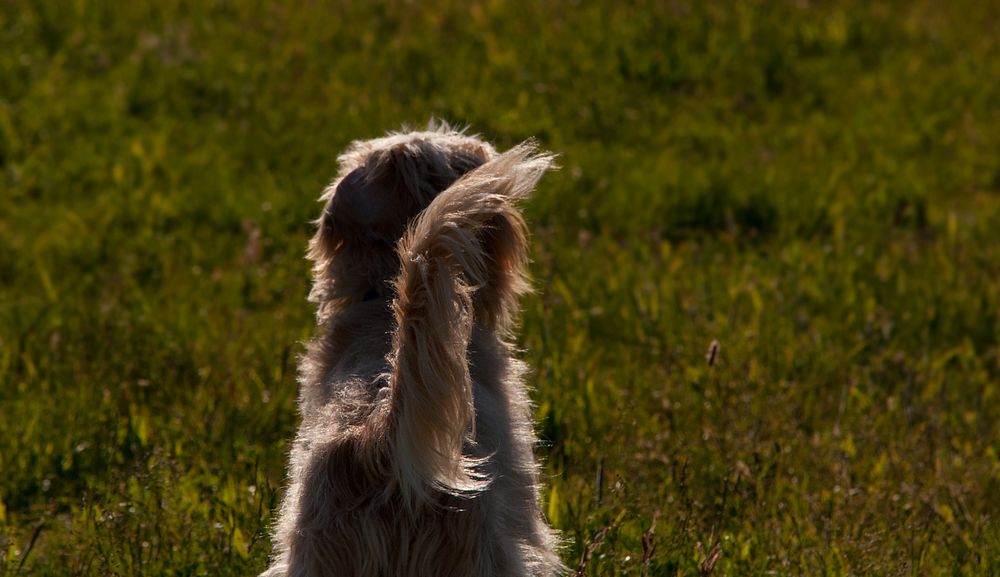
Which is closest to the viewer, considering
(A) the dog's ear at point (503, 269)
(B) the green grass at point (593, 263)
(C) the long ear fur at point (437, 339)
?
(C) the long ear fur at point (437, 339)

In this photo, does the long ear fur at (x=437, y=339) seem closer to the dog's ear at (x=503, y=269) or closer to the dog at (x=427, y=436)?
the dog at (x=427, y=436)

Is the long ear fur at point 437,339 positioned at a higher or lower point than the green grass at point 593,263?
higher

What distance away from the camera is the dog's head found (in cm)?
375

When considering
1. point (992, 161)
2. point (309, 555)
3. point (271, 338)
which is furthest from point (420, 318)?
point (992, 161)

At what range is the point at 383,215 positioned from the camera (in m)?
3.77

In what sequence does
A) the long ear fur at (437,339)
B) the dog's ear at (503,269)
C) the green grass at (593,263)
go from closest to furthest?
the long ear fur at (437,339) → the dog's ear at (503,269) → the green grass at (593,263)

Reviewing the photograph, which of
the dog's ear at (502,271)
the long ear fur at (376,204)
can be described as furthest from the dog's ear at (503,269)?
the long ear fur at (376,204)

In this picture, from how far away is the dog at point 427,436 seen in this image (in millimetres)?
2682

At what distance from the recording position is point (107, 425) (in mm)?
4656

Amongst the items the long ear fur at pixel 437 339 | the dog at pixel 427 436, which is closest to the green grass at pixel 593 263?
the dog at pixel 427 436

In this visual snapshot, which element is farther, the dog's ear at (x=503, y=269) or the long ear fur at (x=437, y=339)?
the dog's ear at (x=503, y=269)

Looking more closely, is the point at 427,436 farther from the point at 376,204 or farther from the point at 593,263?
the point at 593,263

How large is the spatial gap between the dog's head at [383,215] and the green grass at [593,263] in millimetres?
711

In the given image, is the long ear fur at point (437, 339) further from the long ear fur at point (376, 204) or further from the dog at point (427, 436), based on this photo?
the long ear fur at point (376, 204)
